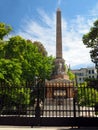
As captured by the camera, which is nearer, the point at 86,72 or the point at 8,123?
the point at 8,123

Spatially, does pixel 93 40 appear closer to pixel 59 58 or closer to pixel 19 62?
pixel 19 62

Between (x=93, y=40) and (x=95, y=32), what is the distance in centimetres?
100

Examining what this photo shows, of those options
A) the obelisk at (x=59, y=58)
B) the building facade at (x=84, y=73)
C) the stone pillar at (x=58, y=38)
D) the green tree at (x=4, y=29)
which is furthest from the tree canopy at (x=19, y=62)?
the building facade at (x=84, y=73)

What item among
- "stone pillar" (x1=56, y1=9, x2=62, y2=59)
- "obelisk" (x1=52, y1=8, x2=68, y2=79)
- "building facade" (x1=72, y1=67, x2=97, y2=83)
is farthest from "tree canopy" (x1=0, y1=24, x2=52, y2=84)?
"building facade" (x1=72, y1=67, x2=97, y2=83)

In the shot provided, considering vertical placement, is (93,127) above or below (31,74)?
below

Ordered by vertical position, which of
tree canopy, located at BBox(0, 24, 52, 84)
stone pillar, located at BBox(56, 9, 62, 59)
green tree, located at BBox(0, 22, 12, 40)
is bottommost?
tree canopy, located at BBox(0, 24, 52, 84)

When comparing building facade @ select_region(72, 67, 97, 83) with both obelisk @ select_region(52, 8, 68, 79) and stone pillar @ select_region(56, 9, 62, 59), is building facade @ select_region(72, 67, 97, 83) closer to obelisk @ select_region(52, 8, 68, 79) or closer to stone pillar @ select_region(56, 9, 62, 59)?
obelisk @ select_region(52, 8, 68, 79)

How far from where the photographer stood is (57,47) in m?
55.2

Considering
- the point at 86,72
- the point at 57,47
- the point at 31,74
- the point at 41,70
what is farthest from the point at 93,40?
the point at 86,72

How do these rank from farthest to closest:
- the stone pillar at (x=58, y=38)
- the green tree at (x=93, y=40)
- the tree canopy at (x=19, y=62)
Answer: the stone pillar at (x=58, y=38), the green tree at (x=93, y=40), the tree canopy at (x=19, y=62)

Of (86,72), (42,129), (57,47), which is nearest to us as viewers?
(42,129)

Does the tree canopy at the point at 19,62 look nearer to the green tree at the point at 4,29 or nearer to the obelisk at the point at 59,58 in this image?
the green tree at the point at 4,29

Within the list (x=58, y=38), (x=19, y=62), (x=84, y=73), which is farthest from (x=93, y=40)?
(x=84, y=73)

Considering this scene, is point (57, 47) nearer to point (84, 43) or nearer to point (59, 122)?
point (84, 43)
